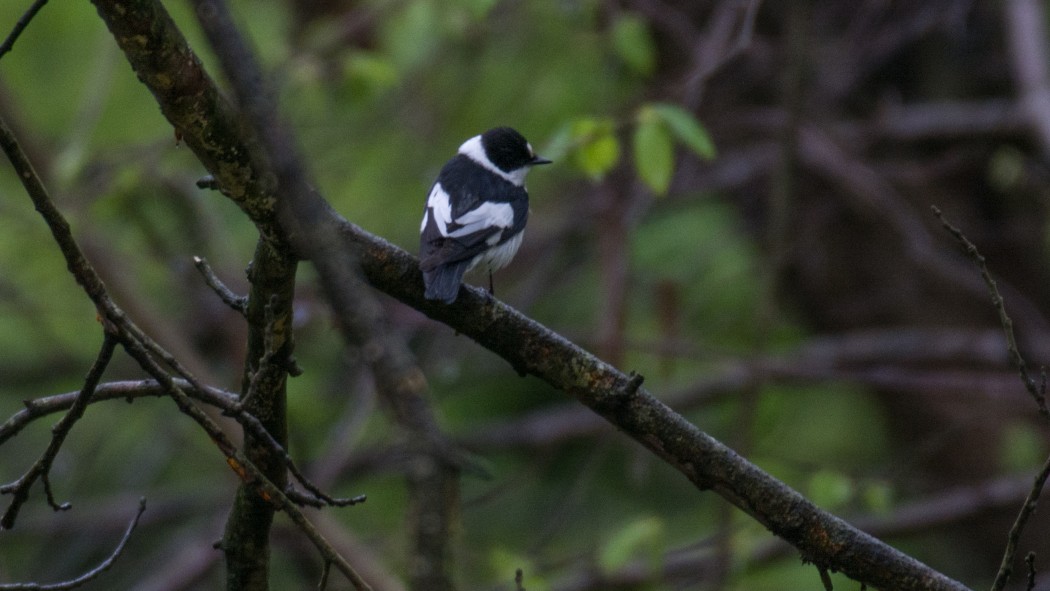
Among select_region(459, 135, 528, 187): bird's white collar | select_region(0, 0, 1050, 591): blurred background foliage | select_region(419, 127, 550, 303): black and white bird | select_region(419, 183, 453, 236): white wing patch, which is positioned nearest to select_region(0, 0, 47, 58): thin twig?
select_region(419, 127, 550, 303): black and white bird

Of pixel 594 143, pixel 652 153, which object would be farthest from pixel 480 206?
pixel 652 153

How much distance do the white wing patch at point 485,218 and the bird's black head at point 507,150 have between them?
57 cm

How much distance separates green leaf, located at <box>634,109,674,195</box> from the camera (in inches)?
135

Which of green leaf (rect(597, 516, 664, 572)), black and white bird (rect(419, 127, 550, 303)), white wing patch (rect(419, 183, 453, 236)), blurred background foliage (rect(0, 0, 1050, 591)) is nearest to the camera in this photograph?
black and white bird (rect(419, 127, 550, 303))

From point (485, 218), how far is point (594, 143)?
1.29 ft

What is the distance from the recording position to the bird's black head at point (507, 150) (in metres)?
4.06

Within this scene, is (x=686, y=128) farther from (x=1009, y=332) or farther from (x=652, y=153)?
(x=1009, y=332)

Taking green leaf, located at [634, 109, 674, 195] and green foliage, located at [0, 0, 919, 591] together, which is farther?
green foliage, located at [0, 0, 919, 591]

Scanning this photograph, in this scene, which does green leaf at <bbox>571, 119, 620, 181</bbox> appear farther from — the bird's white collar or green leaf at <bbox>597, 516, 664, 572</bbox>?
green leaf at <bbox>597, 516, 664, 572</bbox>

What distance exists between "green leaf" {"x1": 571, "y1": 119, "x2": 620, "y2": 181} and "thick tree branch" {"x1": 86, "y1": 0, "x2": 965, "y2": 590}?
1.24 meters

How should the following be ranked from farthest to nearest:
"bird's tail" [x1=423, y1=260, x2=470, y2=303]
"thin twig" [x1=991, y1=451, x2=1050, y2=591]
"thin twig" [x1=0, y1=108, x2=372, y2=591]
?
"bird's tail" [x1=423, y1=260, x2=470, y2=303], "thin twig" [x1=991, y1=451, x2=1050, y2=591], "thin twig" [x1=0, y1=108, x2=372, y2=591]

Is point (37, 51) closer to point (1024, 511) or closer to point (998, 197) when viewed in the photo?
point (998, 197)

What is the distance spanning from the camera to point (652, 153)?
345cm

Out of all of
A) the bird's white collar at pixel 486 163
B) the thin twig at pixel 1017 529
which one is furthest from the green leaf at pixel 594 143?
the thin twig at pixel 1017 529
